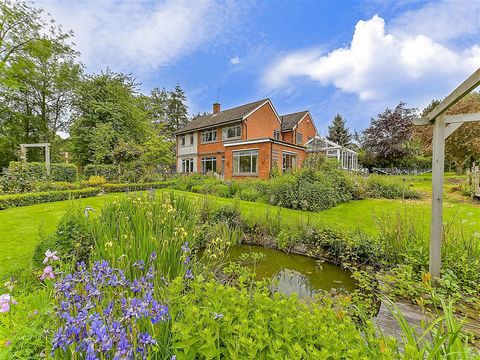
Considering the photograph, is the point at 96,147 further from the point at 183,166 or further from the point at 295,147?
the point at 295,147

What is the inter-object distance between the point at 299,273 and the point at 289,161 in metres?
15.1

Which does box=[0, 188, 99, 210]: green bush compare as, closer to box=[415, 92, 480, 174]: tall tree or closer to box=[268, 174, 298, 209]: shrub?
box=[268, 174, 298, 209]: shrub

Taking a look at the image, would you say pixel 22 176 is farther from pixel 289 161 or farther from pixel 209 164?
pixel 289 161

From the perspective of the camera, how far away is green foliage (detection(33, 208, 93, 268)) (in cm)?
320

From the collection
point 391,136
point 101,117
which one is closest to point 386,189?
point 391,136

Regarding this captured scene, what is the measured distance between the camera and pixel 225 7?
777 centimetres

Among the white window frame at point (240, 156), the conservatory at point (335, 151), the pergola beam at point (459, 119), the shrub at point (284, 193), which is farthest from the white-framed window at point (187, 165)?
the pergola beam at point (459, 119)

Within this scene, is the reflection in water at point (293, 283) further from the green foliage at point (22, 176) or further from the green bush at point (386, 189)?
the green foliage at point (22, 176)

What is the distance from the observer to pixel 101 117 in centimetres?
2269

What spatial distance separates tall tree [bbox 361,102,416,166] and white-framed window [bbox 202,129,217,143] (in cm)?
1834

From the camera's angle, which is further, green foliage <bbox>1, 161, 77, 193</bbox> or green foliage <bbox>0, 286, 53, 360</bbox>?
green foliage <bbox>1, 161, 77, 193</bbox>

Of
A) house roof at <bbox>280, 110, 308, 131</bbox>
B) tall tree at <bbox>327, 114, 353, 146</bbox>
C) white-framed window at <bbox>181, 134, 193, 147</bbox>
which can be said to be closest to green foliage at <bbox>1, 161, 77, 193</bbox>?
white-framed window at <bbox>181, 134, 193, 147</bbox>

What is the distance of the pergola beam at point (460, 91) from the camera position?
6.86 ft

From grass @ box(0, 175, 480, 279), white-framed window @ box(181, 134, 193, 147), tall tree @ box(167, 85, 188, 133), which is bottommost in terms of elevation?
grass @ box(0, 175, 480, 279)
